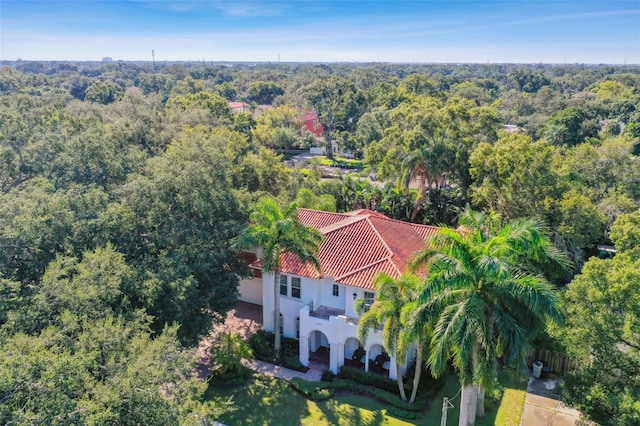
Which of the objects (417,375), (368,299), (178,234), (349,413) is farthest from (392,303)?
(178,234)

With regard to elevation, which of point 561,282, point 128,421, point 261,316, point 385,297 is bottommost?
point 261,316

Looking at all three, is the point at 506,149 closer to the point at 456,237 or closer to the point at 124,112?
the point at 456,237

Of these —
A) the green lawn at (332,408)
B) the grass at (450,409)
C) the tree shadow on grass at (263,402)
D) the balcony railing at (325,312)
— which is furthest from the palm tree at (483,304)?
the balcony railing at (325,312)

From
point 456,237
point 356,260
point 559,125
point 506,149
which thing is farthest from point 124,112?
point 559,125

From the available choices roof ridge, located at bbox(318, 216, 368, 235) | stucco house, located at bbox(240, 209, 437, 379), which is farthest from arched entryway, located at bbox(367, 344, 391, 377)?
roof ridge, located at bbox(318, 216, 368, 235)

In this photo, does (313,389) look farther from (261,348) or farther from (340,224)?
(340,224)

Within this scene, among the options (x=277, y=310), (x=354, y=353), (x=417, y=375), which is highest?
(x=277, y=310)
